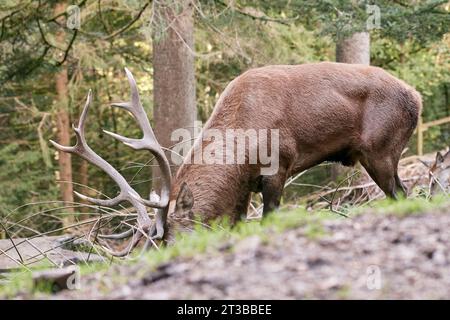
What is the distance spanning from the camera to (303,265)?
4.65 meters

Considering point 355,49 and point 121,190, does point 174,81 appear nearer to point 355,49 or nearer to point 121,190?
point 355,49

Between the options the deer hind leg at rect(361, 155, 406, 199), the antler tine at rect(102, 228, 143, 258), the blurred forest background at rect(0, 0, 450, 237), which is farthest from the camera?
the blurred forest background at rect(0, 0, 450, 237)

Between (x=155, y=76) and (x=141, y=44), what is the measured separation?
722 centimetres

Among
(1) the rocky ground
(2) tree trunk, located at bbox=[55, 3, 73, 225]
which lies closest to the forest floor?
(1) the rocky ground

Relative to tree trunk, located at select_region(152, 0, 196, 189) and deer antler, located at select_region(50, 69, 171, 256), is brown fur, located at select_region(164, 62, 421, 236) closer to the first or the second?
deer antler, located at select_region(50, 69, 171, 256)

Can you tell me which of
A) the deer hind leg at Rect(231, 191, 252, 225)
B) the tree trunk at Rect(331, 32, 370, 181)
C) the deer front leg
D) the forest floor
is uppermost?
the forest floor

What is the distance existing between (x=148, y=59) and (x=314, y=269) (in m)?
14.4

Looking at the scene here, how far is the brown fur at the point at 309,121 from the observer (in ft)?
25.8

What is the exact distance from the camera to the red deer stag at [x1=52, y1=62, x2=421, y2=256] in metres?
7.48

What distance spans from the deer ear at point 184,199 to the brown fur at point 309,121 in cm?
34

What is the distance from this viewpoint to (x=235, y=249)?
5.02 metres

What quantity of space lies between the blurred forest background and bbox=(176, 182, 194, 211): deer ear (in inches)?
60.8

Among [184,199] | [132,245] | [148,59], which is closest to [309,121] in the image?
[184,199]
